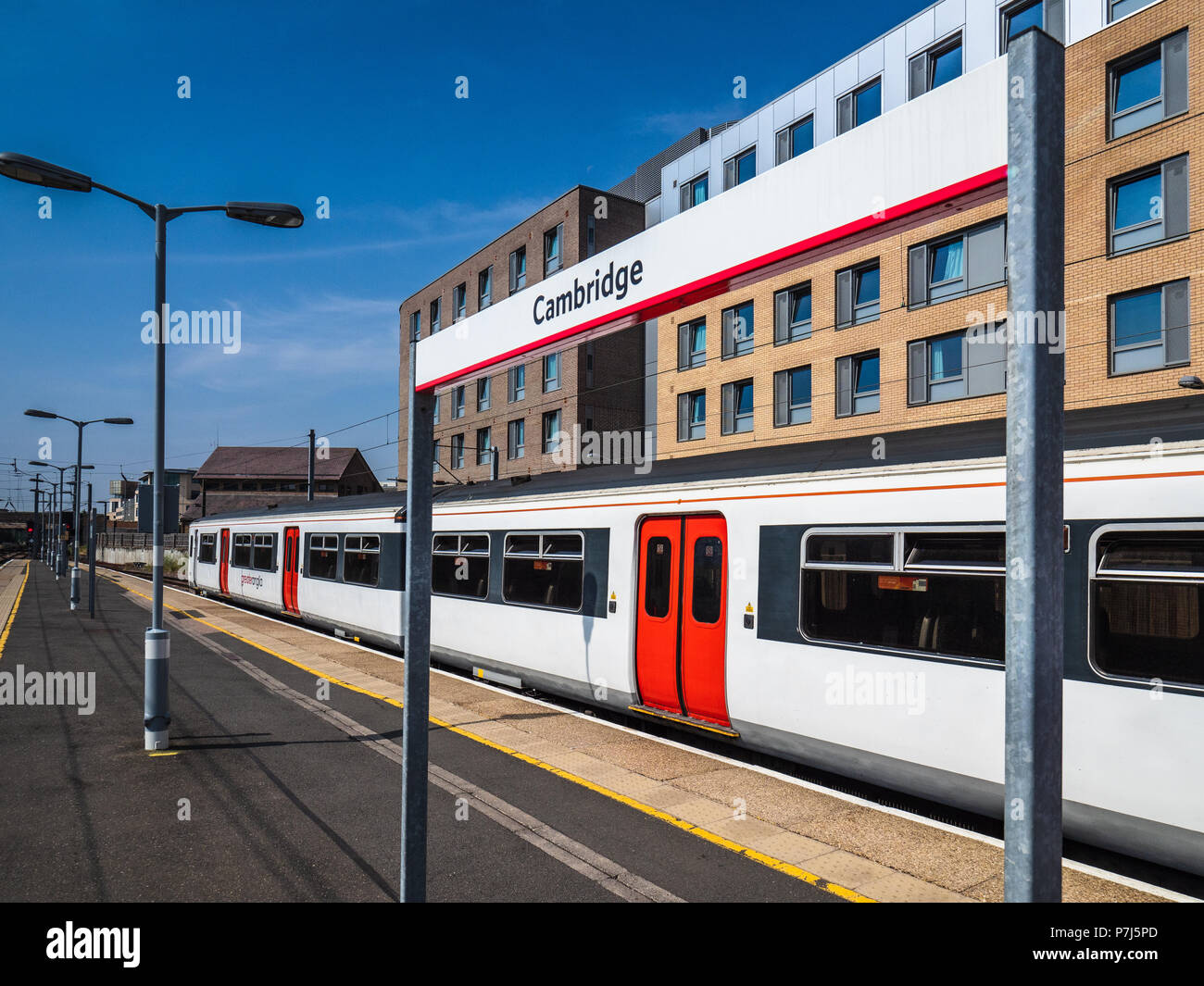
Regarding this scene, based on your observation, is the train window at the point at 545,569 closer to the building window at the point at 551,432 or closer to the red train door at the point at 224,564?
the red train door at the point at 224,564

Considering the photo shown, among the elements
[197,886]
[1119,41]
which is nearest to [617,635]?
[197,886]

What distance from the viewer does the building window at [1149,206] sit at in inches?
741

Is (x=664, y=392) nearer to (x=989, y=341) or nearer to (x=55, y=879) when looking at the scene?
(x=989, y=341)

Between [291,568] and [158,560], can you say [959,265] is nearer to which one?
[291,568]

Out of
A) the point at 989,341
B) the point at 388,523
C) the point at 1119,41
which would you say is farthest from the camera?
the point at 989,341

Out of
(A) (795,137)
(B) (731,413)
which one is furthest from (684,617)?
(A) (795,137)

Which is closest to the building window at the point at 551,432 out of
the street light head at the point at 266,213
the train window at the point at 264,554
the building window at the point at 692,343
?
the building window at the point at 692,343

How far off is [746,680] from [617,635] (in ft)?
6.87

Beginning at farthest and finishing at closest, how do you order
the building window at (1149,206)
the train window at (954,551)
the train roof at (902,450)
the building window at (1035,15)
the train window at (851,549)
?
1. the building window at (1035,15)
2. the building window at (1149,206)
3. the train window at (851,549)
4. the train window at (954,551)
5. the train roof at (902,450)

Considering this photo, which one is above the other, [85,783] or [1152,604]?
[1152,604]

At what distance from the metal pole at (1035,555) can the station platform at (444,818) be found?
405cm

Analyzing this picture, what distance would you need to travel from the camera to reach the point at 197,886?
5.29m

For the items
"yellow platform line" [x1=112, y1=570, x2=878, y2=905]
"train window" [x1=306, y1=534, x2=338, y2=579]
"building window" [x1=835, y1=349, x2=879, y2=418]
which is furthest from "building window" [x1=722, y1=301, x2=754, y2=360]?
"yellow platform line" [x1=112, y1=570, x2=878, y2=905]
